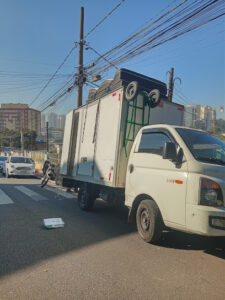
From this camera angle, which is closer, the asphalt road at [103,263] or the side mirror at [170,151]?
the asphalt road at [103,263]

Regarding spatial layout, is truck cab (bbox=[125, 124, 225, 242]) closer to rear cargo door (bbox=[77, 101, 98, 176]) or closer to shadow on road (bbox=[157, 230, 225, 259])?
shadow on road (bbox=[157, 230, 225, 259])

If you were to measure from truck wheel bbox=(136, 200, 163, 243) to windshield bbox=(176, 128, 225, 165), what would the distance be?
121 cm

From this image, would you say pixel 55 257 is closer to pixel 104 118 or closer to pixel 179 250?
pixel 179 250

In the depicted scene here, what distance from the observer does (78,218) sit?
632 centimetres

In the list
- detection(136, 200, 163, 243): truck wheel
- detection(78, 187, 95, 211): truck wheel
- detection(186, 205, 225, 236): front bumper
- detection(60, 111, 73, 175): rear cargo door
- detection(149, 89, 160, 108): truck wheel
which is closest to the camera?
detection(186, 205, 225, 236): front bumper

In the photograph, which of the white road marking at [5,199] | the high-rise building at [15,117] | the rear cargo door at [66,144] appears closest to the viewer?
the white road marking at [5,199]

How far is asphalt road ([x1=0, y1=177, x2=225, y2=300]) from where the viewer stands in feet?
9.43

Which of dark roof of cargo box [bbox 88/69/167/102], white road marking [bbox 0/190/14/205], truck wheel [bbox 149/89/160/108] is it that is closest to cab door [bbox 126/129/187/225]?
truck wheel [bbox 149/89/160/108]

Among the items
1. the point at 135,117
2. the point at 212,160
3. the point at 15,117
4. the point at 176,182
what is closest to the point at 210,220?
the point at 176,182

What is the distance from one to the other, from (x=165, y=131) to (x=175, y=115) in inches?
79.0

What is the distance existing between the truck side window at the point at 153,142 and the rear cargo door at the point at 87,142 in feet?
6.42

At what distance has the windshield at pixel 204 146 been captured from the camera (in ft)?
13.0

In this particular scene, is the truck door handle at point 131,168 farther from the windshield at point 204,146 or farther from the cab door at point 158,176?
the windshield at point 204,146

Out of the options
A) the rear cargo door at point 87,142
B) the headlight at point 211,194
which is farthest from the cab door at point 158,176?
the rear cargo door at point 87,142
